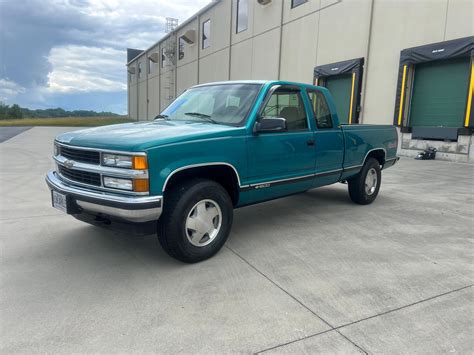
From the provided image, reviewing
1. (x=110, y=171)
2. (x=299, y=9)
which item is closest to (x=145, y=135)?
(x=110, y=171)

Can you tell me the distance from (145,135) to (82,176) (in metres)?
0.76

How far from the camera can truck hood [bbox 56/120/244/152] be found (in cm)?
325

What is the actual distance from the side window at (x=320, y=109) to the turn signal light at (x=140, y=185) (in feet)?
9.07

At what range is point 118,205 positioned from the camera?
125 inches

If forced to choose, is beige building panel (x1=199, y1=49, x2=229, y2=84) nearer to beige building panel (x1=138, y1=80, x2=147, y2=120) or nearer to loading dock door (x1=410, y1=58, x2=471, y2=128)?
loading dock door (x1=410, y1=58, x2=471, y2=128)

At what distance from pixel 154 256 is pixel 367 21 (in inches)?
553

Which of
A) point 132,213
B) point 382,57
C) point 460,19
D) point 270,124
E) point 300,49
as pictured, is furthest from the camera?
point 300,49

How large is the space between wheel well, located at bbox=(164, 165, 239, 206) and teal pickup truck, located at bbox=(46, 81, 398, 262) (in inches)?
0.5

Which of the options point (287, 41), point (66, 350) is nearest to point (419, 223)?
point (66, 350)

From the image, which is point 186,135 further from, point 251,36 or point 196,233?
point 251,36

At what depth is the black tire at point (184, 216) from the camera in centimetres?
343

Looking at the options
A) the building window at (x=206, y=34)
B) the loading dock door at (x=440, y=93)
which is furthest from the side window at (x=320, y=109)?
the building window at (x=206, y=34)

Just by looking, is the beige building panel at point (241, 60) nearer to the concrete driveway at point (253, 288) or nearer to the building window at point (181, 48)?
the building window at point (181, 48)

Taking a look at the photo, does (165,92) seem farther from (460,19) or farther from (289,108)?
(289,108)
